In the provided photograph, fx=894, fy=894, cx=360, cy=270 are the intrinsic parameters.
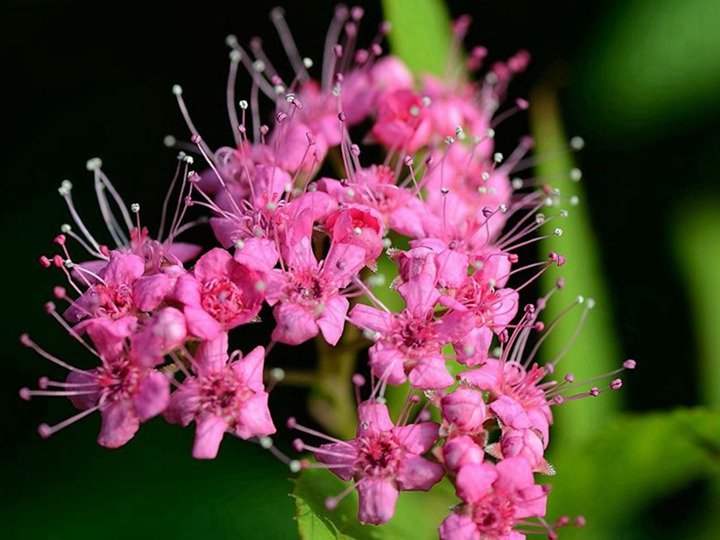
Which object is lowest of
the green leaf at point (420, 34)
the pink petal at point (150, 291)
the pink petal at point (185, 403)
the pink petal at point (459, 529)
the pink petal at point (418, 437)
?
the pink petal at point (459, 529)

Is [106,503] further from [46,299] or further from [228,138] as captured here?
[228,138]

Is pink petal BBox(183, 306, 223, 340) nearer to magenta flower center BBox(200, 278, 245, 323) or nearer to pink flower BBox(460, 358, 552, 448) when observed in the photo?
magenta flower center BBox(200, 278, 245, 323)

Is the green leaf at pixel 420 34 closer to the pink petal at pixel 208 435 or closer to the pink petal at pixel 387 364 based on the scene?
the pink petal at pixel 387 364

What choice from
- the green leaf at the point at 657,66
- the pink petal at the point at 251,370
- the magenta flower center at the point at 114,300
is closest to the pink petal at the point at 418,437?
the pink petal at the point at 251,370

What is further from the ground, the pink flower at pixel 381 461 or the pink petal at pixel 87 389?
the pink petal at pixel 87 389

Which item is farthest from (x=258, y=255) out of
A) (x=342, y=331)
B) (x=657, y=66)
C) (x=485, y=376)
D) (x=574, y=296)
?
(x=657, y=66)

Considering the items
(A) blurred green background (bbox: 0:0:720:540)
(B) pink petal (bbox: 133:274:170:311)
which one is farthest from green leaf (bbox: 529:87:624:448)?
(B) pink petal (bbox: 133:274:170:311)

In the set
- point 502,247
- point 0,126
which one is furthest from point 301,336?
point 0,126

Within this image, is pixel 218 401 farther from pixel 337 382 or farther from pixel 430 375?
pixel 337 382
